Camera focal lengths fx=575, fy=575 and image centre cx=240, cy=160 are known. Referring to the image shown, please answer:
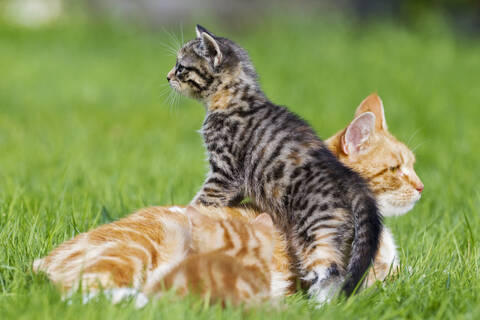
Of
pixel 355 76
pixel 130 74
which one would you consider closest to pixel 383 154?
pixel 355 76

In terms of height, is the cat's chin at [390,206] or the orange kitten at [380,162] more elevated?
the orange kitten at [380,162]

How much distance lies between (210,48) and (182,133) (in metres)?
3.40

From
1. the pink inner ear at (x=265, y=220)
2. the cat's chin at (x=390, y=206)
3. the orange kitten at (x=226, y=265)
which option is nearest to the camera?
the orange kitten at (x=226, y=265)

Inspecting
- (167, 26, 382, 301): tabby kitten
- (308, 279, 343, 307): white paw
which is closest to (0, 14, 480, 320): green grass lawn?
(308, 279, 343, 307): white paw

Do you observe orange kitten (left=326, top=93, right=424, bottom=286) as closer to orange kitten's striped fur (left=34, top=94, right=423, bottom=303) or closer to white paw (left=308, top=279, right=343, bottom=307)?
orange kitten's striped fur (left=34, top=94, right=423, bottom=303)

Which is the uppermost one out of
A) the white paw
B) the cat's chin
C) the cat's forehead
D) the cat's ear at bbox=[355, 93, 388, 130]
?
the cat's forehead

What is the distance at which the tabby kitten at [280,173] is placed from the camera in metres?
2.59

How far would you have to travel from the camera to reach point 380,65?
8523 mm

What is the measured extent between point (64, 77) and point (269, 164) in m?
6.79

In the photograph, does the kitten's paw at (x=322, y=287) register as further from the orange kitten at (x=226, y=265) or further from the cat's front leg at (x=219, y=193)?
the cat's front leg at (x=219, y=193)

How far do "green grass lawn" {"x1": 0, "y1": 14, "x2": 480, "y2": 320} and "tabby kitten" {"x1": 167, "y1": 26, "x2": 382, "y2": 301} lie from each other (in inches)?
9.6

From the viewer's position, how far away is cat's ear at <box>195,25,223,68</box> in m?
3.28

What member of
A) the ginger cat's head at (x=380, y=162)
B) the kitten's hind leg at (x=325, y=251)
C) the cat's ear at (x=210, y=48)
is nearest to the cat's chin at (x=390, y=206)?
the ginger cat's head at (x=380, y=162)

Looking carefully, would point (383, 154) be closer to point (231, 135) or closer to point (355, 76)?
point (231, 135)
